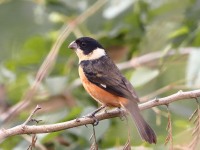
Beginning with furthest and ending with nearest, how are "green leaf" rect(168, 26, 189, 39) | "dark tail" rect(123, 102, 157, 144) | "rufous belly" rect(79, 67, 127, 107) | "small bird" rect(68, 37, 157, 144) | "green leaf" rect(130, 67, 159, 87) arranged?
"green leaf" rect(168, 26, 189, 39)
"green leaf" rect(130, 67, 159, 87)
"rufous belly" rect(79, 67, 127, 107)
"small bird" rect(68, 37, 157, 144)
"dark tail" rect(123, 102, 157, 144)

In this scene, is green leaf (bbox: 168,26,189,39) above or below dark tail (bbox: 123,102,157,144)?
above

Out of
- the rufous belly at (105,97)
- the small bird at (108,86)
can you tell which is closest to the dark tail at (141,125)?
the small bird at (108,86)

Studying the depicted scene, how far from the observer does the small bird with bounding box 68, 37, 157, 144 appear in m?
3.64

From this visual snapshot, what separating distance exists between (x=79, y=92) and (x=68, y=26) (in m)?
0.46

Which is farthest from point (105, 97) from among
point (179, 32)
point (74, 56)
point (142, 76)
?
point (74, 56)

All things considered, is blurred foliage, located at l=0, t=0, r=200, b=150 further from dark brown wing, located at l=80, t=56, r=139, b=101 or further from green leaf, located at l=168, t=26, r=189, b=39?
dark brown wing, located at l=80, t=56, r=139, b=101

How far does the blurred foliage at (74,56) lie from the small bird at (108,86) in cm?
42

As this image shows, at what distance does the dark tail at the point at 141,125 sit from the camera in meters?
3.47

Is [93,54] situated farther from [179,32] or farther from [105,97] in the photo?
[179,32]

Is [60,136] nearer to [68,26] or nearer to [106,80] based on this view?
[68,26]

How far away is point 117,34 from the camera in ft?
19.5

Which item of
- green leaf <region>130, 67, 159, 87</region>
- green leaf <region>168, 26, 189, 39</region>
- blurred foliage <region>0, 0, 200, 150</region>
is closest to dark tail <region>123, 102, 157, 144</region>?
blurred foliage <region>0, 0, 200, 150</region>

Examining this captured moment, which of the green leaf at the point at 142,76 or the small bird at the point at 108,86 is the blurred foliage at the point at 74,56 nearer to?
the green leaf at the point at 142,76

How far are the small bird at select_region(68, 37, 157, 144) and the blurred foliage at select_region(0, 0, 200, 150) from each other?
416 mm
